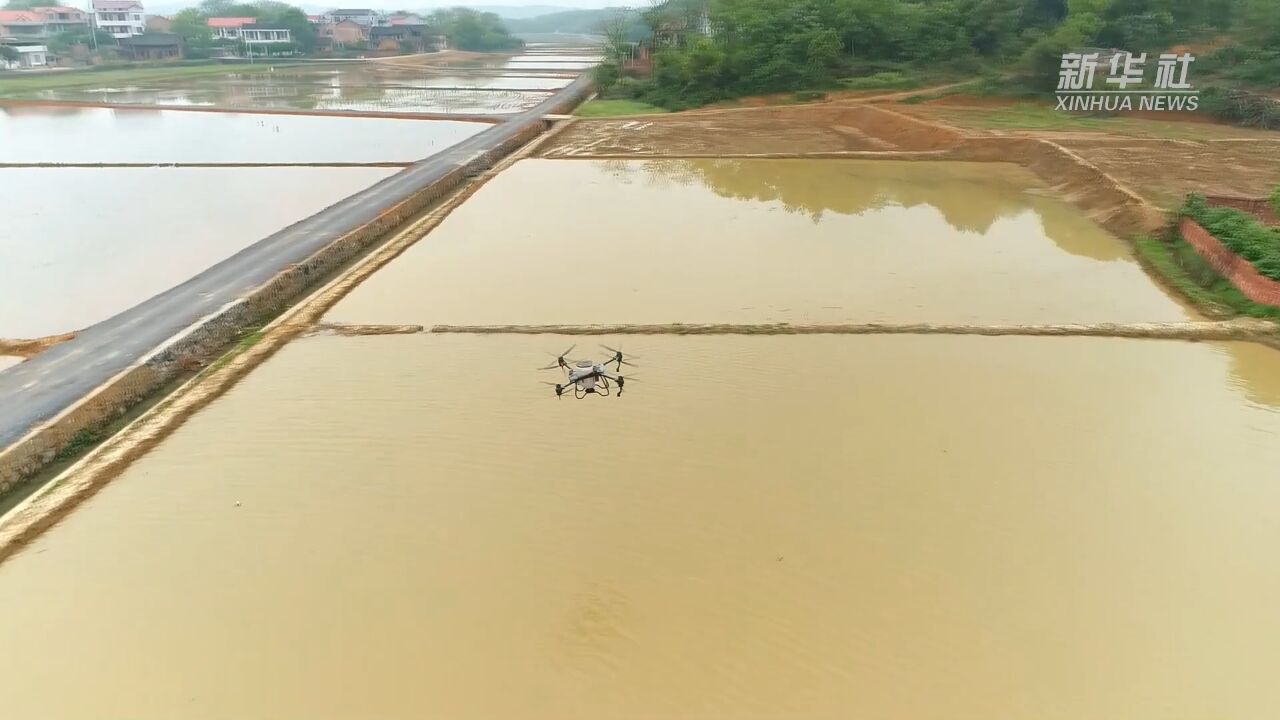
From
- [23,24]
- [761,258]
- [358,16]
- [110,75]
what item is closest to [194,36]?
[23,24]

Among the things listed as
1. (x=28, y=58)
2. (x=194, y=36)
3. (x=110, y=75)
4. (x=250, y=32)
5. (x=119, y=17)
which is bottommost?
(x=110, y=75)

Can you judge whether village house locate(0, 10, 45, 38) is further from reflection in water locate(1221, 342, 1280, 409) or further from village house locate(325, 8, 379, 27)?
reflection in water locate(1221, 342, 1280, 409)

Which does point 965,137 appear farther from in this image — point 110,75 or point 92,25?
point 92,25

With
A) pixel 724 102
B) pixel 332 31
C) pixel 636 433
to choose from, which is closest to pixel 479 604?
pixel 636 433

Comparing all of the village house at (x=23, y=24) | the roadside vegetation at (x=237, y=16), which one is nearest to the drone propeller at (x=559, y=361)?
the roadside vegetation at (x=237, y=16)

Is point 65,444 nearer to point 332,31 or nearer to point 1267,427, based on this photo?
point 1267,427

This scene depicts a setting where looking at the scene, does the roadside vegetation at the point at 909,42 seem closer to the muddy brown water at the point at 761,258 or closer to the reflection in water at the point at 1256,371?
the muddy brown water at the point at 761,258
